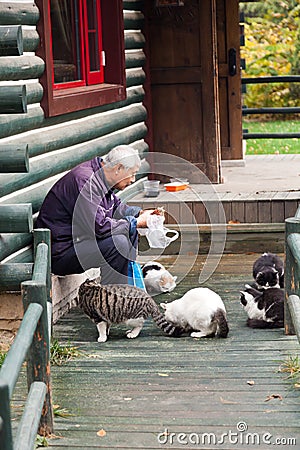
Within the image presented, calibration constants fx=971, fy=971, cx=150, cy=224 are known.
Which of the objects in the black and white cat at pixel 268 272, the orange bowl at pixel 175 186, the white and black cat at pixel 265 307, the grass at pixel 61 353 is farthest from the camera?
the orange bowl at pixel 175 186

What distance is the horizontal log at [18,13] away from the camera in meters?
6.41

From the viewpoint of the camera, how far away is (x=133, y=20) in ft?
33.3

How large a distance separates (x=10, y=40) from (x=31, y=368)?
2015mm

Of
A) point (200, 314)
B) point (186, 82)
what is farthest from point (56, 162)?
point (186, 82)

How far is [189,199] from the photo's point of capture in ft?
32.5

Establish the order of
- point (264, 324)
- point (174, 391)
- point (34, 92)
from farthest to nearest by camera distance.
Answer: point (264, 324) → point (34, 92) → point (174, 391)

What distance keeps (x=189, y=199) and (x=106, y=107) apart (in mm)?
1436

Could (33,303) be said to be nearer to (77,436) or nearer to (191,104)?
(77,436)

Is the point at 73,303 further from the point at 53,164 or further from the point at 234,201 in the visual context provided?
the point at 234,201

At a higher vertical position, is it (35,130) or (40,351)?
(35,130)

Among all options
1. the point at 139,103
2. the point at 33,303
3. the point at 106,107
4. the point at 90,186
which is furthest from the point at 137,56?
the point at 33,303

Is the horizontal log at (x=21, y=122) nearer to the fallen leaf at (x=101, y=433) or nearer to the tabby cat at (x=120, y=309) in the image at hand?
the tabby cat at (x=120, y=309)

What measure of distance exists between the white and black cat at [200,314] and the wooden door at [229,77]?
230 inches

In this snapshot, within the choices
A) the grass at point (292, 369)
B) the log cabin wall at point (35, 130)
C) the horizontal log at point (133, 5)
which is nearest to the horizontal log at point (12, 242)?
the log cabin wall at point (35, 130)
